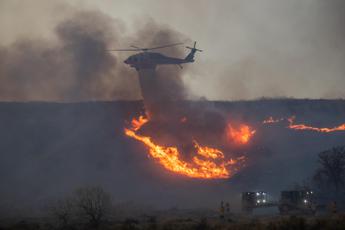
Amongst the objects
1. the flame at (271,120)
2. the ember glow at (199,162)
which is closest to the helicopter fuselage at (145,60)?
the ember glow at (199,162)

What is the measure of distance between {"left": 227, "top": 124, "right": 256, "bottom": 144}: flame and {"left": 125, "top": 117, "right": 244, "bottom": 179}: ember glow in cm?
564

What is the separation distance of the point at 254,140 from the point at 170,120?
17.3 m

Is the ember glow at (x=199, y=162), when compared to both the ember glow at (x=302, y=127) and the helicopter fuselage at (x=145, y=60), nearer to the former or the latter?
the helicopter fuselage at (x=145, y=60)

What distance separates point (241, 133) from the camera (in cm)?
9556

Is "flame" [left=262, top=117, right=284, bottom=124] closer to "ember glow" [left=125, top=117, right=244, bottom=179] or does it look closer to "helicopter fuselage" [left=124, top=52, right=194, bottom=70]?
"ember glow" [left=125, top=117, right=244, bottom=179]

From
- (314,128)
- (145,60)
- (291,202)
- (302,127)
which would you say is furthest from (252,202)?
(314,128)

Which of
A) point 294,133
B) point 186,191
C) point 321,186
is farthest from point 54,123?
point 321,186

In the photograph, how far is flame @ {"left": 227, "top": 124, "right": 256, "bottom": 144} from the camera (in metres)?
92.9

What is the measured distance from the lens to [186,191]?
79.2m

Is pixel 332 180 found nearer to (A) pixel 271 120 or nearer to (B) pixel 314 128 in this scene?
(B) pixel 314 128

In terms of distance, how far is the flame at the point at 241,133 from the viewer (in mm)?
92938

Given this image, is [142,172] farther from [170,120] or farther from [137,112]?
[137,112]

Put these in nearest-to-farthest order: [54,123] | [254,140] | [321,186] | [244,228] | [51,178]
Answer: [244,228] < [321,186] < [51,178] < [254,140] < [54,123]

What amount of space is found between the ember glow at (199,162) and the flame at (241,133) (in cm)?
564
